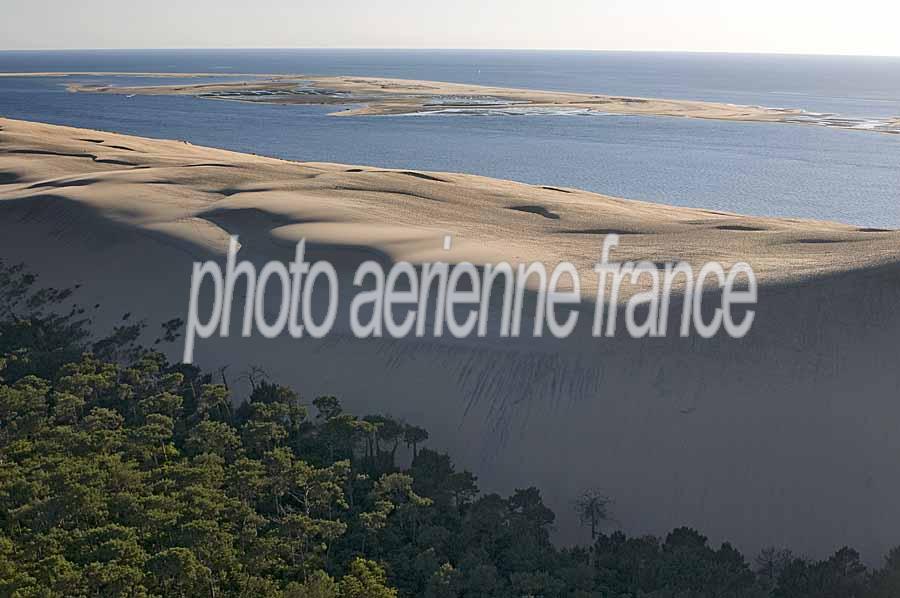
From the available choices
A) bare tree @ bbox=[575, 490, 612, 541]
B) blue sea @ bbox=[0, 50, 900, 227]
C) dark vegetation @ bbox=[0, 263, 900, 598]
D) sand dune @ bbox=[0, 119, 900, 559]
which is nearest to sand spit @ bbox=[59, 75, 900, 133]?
blue sea @ bbox=[0, 50, 900, 227]

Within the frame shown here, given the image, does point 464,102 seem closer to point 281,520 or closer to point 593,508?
point 593,508

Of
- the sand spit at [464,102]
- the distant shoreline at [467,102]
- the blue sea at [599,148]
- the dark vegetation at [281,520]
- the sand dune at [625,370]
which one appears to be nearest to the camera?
the dark vegetation at [281,520]

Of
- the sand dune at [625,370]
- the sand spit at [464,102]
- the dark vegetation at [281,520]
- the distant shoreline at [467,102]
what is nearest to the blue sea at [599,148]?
the distant shoreline at [467,102]

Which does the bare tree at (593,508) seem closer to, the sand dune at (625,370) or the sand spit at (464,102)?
the sand dune at (625,370)

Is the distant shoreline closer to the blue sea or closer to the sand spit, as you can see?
the sand spit

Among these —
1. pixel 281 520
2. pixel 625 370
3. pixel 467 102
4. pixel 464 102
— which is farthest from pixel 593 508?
pixel 467 102

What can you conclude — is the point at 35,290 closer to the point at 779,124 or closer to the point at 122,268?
the point at 122,268
